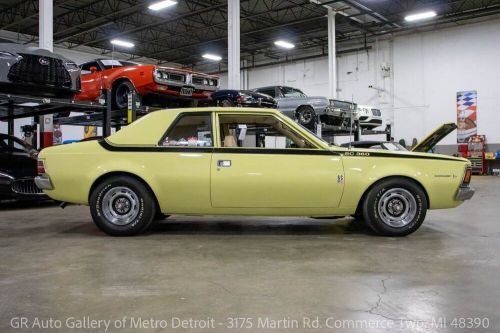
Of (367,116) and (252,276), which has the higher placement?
(367,116)

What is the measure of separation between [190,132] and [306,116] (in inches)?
267

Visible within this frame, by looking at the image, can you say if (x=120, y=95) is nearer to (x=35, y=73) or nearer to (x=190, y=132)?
(x=35, y=73)

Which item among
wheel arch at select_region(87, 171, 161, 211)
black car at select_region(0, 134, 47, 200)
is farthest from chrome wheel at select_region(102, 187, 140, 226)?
black car at select_region(0, 134, 47, 200)

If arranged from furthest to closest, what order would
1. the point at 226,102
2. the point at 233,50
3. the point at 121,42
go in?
the point at 121,42, the point at 233,50, the point at 226,102

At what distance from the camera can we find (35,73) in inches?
266

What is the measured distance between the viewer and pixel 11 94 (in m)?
6.82

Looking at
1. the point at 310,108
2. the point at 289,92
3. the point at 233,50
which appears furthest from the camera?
the point at 233,50

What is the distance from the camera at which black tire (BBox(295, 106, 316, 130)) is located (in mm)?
11039

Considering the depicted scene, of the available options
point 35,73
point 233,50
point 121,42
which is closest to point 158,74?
point 35,73

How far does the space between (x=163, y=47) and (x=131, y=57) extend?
10.9 ft

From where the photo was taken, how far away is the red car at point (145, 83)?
8266 millimetres

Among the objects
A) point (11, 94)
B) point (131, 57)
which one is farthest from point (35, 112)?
point (131, 57)

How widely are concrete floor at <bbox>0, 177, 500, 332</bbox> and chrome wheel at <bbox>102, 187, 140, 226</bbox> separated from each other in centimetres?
24

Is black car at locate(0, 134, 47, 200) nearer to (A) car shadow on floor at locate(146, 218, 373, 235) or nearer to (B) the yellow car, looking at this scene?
(B) the yellow car
